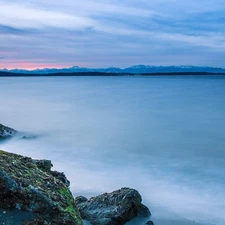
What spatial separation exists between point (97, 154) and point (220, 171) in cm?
518

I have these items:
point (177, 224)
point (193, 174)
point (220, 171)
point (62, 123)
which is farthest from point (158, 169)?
point (62, 123)

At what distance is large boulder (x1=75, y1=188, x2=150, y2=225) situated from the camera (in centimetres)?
607

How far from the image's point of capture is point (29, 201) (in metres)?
4.06

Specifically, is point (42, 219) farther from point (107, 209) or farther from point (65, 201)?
point (107, 209)

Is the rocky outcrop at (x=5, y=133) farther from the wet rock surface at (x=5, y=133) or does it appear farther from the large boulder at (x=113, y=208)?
the large boulder at (x=113, y=208)

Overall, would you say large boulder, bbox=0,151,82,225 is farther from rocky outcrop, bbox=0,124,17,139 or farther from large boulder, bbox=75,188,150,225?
rocky outcrop, bbox=0,124,17,139

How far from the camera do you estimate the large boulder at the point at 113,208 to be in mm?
6070

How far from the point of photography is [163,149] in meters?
14.6

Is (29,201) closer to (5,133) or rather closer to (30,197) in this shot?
(30,197)

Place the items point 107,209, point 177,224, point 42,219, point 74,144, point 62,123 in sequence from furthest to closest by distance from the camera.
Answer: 1. point 62,123
2. point 74,144
3. point 177,224
4. point 107,209
5. point 42,219

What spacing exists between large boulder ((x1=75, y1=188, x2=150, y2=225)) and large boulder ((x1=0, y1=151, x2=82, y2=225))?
5.76 ft

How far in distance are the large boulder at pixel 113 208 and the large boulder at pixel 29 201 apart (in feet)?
5.76

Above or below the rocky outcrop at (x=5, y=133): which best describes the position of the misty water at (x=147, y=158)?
below

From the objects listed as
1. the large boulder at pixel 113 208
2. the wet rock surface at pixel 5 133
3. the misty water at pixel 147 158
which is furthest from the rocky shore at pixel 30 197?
the wet rock surface at pixel 5 133
